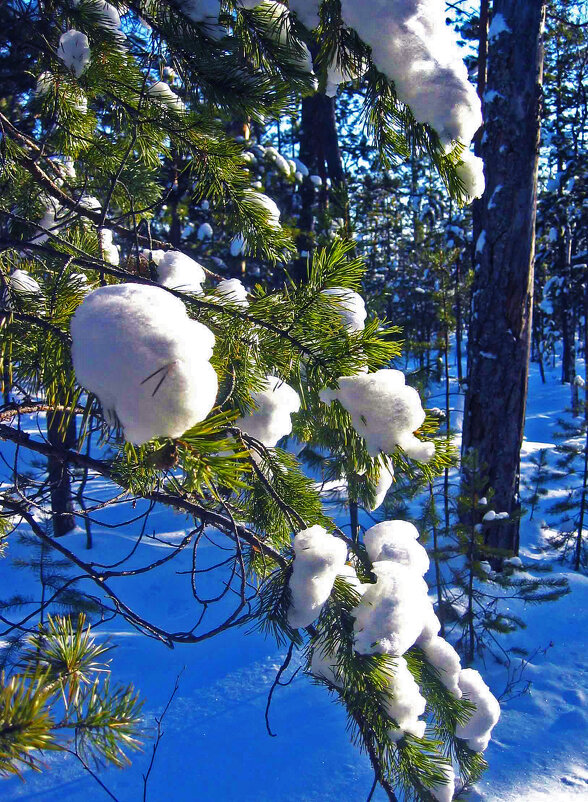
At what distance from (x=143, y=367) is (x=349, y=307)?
2.40ft

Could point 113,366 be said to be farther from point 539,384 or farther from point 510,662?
point 539,384

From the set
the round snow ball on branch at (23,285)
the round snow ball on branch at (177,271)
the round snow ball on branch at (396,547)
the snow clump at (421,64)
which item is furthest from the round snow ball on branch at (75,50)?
the round snow ball on branch at (396,547)

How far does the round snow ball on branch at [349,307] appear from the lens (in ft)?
3.99

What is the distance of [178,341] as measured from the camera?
704 millimetres

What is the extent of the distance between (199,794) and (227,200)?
265 centimetres

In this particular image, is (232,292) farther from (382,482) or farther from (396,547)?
(396,547)

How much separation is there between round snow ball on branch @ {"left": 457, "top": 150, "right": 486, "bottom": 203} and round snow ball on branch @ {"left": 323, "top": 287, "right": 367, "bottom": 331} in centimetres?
32

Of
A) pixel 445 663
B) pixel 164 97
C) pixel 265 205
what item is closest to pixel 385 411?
pixel 445 663

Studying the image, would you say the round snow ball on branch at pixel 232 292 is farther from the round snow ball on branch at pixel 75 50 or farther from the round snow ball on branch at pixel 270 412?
the round snow ball on branch at pixel 75 50

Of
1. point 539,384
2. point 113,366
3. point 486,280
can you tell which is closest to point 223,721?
point 113,366

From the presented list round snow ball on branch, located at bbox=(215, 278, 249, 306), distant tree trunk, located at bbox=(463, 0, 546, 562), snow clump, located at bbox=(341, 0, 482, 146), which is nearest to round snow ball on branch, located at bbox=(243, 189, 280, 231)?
round snow ball on branch, located at bbox=(215, 278, 249, 306)

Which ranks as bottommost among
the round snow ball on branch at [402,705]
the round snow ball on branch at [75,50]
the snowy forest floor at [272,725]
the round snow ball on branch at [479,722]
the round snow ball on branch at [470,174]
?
the snowy forest floor at [272,725]

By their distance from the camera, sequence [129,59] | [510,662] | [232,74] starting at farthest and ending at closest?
[510,662] < [129,59] < [232,74]

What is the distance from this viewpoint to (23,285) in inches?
49.7
